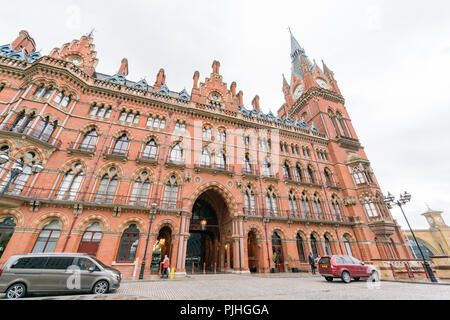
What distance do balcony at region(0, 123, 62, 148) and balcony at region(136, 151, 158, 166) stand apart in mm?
6512

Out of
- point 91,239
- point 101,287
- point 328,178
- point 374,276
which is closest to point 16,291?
point 101,287

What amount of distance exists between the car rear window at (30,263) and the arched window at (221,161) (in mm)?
14974

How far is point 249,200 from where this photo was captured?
66.6ft

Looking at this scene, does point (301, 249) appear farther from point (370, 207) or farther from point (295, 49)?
point (295, 49)

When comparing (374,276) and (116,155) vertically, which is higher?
(116,155)

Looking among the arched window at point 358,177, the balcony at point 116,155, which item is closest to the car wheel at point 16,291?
the balcony at point 116,155

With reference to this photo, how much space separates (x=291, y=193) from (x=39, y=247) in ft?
77.5

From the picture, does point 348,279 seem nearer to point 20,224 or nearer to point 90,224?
point 90,224

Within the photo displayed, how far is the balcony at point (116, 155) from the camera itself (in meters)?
16.7

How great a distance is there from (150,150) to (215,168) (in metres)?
7.08

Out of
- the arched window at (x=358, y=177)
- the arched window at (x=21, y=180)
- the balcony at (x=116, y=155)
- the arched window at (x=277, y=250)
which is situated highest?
the arched window at (x=358, y=177)

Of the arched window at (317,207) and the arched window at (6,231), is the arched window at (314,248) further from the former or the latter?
the arched window at (6,231)

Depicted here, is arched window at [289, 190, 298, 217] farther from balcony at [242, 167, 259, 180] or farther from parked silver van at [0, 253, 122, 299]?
parked silver van at [0, 253, 122, 299]

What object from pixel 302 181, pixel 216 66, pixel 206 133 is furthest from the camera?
pixel 216 66
